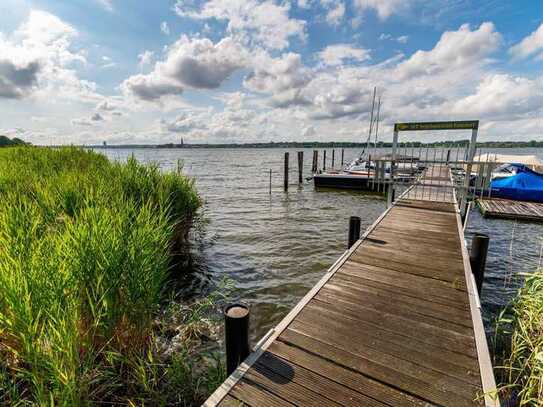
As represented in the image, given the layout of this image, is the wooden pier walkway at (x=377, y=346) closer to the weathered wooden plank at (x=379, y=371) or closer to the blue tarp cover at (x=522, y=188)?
the weathered wooden plank at (x=379, y=371)

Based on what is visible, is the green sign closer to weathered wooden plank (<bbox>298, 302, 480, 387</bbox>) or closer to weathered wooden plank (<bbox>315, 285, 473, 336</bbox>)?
weathered wooden plank (<bbox>315, 285, 473, 336</bbox>)

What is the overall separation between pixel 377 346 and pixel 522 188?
54.4 feet

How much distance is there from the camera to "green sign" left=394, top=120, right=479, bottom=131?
801cm

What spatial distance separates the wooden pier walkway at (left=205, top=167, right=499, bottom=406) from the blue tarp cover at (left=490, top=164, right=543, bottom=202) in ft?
44.1

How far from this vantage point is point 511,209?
41.2 ft

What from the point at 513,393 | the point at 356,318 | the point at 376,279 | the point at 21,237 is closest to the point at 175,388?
the point at 356,318

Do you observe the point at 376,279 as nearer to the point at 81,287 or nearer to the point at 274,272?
the point at 274,272

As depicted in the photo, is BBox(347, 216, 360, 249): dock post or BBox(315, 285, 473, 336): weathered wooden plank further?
BBox(347, 216, 360, 249): dock post

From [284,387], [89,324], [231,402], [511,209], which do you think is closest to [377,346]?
[284,387]

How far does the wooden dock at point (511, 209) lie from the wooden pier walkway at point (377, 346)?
32.6 ft

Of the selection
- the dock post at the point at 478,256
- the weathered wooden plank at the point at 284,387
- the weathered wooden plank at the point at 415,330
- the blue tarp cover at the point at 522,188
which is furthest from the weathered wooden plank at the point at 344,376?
the blue tarp cover at the point at 522,188

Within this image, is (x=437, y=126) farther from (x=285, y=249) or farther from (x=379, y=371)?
(x=379, y=371)

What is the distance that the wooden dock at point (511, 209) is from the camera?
11.7m

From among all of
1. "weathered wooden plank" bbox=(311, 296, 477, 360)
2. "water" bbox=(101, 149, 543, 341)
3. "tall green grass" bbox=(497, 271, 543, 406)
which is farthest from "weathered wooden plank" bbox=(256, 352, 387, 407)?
"water" bbox=(101, 149, 543, 341)
